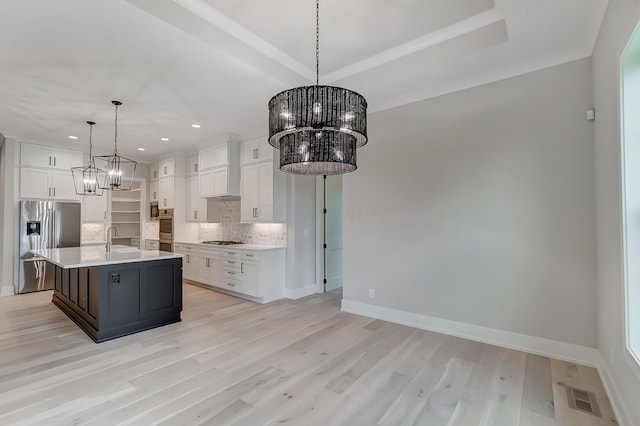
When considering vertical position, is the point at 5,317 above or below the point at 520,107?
below

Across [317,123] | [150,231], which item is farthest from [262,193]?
[150,231]

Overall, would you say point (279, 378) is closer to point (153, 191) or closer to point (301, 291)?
point (301, 291)

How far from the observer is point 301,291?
538 cm

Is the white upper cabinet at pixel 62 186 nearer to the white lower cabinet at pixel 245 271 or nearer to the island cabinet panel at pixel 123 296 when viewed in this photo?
the white lower cabinet at pixel 245 271

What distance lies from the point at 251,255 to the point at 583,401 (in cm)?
421

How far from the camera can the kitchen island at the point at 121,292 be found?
3.42m

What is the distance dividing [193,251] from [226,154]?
2.10 meters

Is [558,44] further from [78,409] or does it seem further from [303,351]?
[78,409]

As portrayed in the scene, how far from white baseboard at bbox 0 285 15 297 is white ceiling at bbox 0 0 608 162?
3283 mm

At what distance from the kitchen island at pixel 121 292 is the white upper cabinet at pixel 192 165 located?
10.3ft

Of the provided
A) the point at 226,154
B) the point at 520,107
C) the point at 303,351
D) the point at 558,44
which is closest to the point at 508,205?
the point at 520,107

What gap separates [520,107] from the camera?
3.15m

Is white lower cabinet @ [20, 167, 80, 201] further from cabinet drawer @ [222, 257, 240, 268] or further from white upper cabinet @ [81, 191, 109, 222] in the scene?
cabinet drawer @ [222, 257, 240, 268]

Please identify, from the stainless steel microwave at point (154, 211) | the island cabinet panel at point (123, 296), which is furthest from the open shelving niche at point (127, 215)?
the island cabinet panel at point (123, 296)
